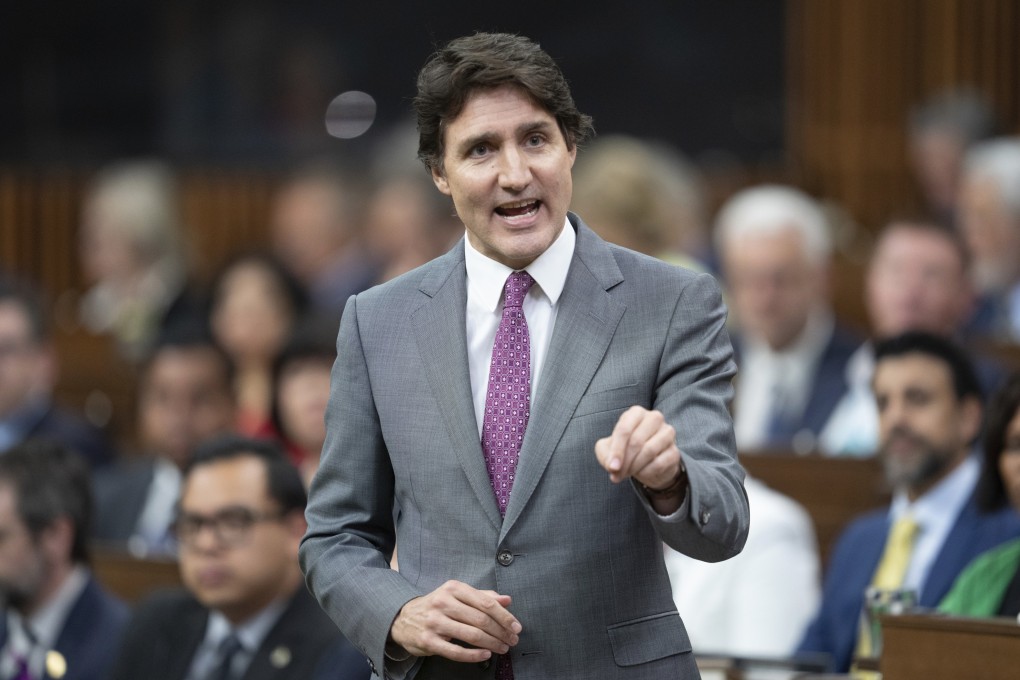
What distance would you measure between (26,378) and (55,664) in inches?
84.7

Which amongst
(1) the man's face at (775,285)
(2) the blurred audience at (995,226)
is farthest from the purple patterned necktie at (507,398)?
(2) the blurred audience at (995,226)

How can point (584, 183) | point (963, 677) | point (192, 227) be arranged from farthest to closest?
point (192, 227) → point (584, 183) → point (963, 677)

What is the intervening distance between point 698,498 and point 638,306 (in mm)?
330

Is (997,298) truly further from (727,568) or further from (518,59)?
(518,59)

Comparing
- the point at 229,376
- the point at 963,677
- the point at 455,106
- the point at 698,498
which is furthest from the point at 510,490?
the point at 229,376

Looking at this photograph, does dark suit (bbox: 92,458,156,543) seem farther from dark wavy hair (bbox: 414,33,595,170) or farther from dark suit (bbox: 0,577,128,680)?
dark wavy hair (bbox: 414,33,595,170)

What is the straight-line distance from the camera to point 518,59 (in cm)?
206

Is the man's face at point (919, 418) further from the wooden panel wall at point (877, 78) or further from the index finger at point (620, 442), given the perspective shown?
the wooden panel wall at point (877, 78)

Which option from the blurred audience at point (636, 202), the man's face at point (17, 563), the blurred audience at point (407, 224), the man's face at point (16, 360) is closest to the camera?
the man's face at point (17, 563)

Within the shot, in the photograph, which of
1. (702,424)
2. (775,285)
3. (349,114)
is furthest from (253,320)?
(702,424)

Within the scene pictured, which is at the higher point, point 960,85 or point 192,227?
point 960,85

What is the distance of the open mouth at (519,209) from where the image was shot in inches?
81.8

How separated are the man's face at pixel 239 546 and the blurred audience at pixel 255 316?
6.81ft

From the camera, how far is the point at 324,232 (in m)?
8.08
